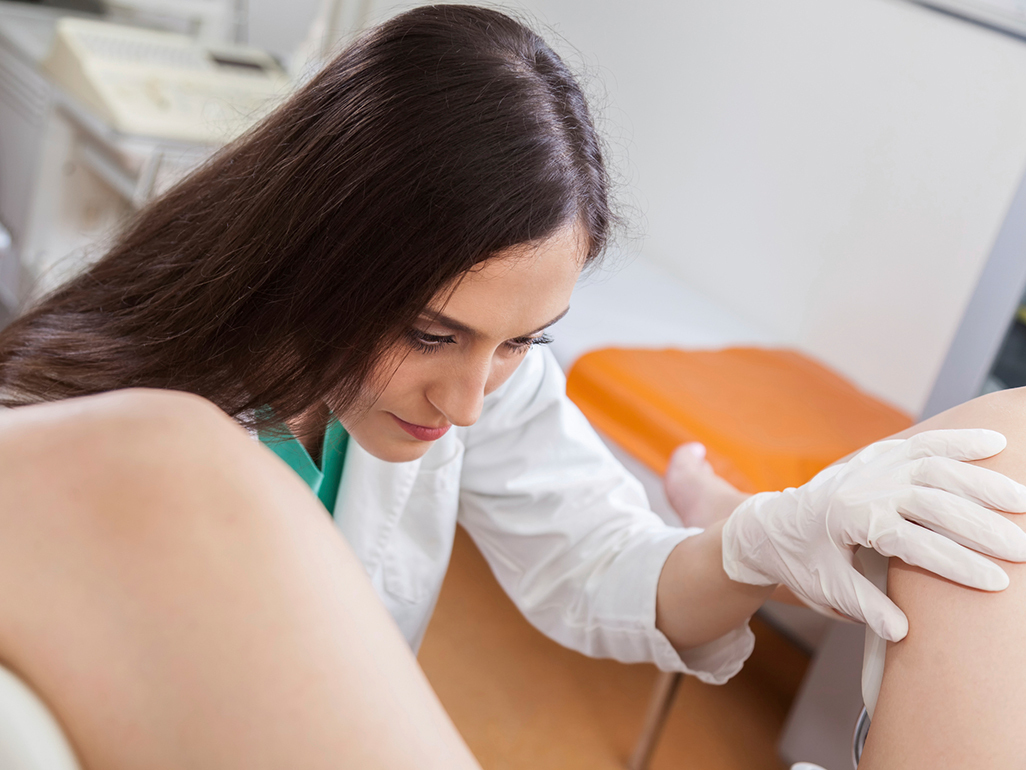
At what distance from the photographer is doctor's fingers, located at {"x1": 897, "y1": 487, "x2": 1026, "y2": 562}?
0.61 m

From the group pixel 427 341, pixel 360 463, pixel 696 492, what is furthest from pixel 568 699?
pixel 427 341

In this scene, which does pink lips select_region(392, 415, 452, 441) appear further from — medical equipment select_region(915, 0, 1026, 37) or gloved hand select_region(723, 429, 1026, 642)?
medical equipment select_region(915, 0, 1026, 37)

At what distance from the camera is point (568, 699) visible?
5.75ft

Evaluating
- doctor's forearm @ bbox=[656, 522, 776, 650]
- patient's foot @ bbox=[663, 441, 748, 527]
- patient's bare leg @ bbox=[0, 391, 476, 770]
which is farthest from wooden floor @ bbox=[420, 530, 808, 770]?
patient's bare leg @ bbox=[0, 391, 476, 770]

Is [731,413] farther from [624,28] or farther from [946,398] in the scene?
[624,28]

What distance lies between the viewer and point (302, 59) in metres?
2.54

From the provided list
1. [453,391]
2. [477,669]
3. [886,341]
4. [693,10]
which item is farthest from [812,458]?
[693,10]

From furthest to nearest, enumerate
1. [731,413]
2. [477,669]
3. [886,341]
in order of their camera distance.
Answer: [886,341], [477,669], [731,413]

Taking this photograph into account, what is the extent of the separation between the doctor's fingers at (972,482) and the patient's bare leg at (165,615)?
0.42 metres

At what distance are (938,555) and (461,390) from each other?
0.38 meters

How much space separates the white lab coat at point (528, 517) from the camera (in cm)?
105

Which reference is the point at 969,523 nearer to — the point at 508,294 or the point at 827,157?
the point at 508,294

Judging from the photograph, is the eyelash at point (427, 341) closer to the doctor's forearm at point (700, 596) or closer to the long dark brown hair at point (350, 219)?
the long dark brown hair at point (350, 219)

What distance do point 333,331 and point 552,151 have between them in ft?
0.78
